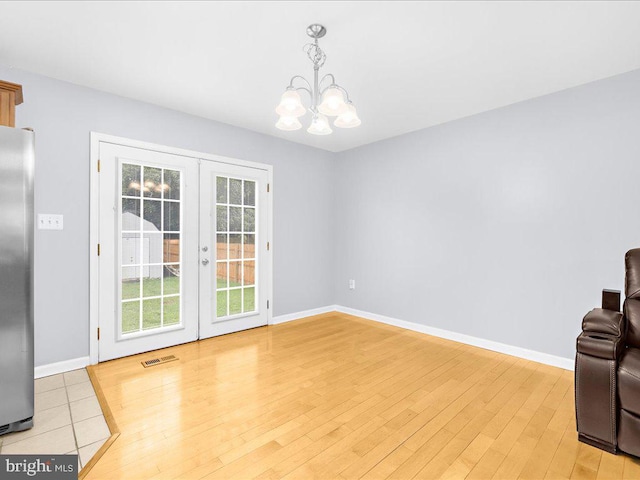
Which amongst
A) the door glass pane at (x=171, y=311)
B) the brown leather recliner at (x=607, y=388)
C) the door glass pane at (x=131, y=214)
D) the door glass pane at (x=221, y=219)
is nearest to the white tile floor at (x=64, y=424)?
the door glass pane at (x=171, y=311)

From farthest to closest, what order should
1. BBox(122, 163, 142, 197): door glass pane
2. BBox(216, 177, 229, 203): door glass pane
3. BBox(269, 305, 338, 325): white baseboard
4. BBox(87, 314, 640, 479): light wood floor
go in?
1. BBox(269, 305, 338, 325): white baseboard
2. BBox(216, 177, 229, 203): door glass pane
3. BBox(122, 163, 142, 197): door glass pane
4. BBox(87, 314, 640, 479): light wood floor

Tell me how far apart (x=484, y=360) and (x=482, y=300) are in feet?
→ 2.17

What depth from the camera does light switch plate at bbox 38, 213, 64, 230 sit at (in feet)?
9.11

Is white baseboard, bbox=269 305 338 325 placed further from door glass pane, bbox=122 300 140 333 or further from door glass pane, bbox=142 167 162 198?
door glass pane, bbox=142 167 162 198

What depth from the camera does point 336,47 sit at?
235 centimetres

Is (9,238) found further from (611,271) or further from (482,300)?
(611,271)

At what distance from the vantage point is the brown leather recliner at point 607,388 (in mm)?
1749

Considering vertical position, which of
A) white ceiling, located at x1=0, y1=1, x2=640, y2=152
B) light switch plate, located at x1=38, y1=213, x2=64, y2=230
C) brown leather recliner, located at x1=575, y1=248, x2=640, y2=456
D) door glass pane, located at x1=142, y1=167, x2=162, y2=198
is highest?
white ceiling, located at x1=0, y1=1, x2=640, y2=152

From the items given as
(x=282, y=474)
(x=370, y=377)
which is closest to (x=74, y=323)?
(x=282, y=474)

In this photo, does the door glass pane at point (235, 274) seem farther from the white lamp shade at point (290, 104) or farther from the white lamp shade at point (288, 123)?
the white lamp shade at point (290, 104)

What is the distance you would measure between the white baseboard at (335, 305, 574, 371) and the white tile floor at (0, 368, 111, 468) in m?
3.34

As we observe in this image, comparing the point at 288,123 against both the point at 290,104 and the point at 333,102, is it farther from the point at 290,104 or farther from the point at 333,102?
the point at 333,102

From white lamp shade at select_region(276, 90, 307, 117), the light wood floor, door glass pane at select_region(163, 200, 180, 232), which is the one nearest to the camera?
the light wood floor

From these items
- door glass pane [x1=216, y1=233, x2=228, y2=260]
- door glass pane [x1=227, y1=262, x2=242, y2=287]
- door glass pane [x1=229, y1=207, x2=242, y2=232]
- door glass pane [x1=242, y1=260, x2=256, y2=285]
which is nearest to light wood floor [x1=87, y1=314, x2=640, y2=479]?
door glass pane [x1=227, y1=262, x2=242, y2=287]
